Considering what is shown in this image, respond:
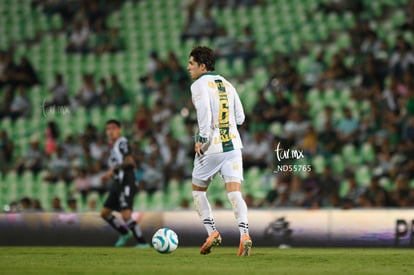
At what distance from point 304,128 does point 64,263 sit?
8233 mm

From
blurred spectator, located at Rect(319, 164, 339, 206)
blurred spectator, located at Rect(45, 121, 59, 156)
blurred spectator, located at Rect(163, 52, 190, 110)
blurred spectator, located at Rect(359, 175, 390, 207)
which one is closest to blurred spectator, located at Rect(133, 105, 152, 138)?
blurred spectator, located at Rect(163, 52, 190, 110)

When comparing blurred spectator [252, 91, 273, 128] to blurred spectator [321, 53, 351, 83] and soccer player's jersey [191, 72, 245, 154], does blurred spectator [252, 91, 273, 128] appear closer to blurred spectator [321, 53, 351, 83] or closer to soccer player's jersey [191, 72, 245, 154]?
blurred spectator [321, 53, 351, 83]

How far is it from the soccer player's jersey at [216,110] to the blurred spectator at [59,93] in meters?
10.5

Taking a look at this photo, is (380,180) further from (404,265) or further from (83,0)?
(83,0)

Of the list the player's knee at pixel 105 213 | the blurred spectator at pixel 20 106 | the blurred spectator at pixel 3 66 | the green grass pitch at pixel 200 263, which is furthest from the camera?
the blurred spectator at pixel 3 66

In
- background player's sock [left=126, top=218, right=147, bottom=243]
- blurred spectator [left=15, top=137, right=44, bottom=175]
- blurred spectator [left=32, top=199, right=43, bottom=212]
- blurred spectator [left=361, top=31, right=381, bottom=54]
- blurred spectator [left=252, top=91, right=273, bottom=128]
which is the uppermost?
blurred spectator [left=361, top=31, right=381, bottom=54]

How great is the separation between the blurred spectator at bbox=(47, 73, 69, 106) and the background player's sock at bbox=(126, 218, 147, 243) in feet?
23.6

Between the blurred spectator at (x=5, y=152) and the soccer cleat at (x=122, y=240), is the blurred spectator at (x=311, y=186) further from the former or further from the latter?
the blurred spectator at (x=5, y=152)

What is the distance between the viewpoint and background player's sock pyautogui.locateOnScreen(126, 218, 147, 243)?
46.6 ft

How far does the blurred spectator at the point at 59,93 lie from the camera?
2097 centimetres

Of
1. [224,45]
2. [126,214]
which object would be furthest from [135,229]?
[224,45]

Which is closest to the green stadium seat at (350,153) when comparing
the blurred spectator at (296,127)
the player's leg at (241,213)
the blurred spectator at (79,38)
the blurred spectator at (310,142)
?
the blurred spectator at (310,142)

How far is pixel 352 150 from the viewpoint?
17.2 m

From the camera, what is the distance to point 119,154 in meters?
14.2
